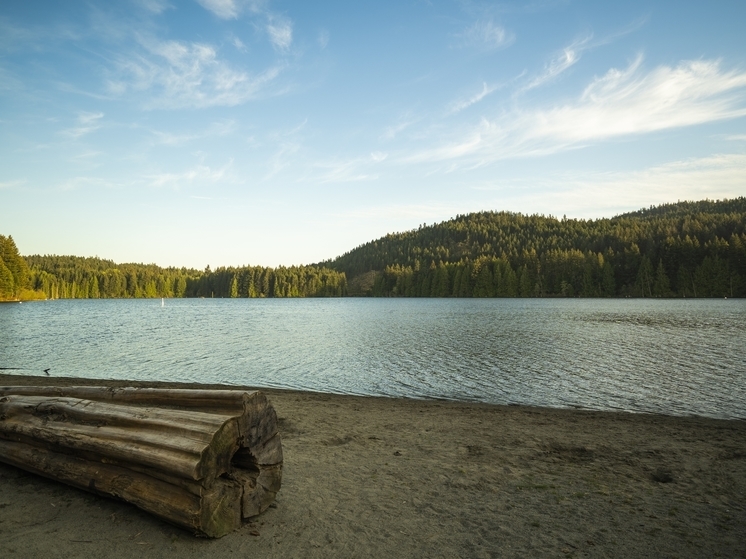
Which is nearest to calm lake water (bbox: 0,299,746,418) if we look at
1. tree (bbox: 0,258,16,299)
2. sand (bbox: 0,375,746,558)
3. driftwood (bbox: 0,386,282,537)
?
sand (bbox: 0,375,746,558)

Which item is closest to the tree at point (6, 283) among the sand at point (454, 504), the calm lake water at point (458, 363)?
the calm lake water at point (458, 363)

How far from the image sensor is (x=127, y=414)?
221 inches

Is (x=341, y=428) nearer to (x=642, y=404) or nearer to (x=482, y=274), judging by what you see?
(x=642, y=404)

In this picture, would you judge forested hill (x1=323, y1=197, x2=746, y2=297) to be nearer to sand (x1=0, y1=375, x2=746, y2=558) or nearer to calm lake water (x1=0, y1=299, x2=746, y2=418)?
calm lake water (x1=0, y1=299, x2=746, y2=418)

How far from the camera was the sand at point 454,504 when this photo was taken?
5.07m

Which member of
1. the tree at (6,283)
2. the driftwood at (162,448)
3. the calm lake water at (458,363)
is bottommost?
the calm lake water at (458,363)

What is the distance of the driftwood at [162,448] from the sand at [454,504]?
1.27 feet

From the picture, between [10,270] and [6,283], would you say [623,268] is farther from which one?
[6,283]

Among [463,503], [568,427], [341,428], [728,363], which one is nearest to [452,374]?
[568,427]

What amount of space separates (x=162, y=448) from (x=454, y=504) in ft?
13.0

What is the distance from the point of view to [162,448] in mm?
4926

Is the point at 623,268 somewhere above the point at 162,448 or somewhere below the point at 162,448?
above

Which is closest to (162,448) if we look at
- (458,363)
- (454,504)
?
(454,504)

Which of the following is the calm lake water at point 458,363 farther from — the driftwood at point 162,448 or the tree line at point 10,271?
the tree line at point 10,271
